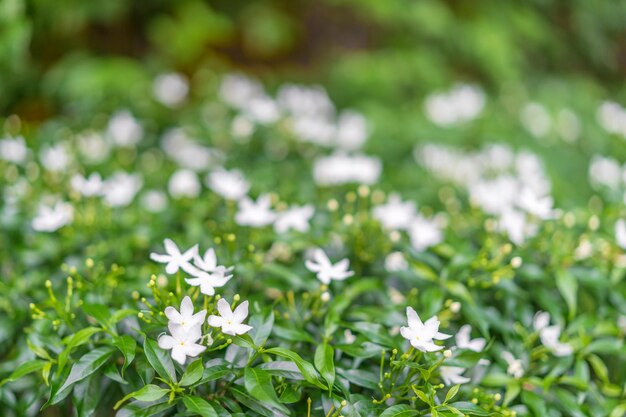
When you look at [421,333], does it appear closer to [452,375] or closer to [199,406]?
[452,375]

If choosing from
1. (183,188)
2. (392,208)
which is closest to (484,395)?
(392,208)

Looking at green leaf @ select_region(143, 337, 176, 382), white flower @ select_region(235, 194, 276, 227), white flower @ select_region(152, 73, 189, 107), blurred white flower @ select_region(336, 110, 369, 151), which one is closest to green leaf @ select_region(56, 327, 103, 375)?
green leaf @ select_region(143, 337, 176, 382)

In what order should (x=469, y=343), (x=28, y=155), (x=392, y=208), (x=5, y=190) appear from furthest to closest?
1. (x=28, y=155)
2. (x=5, y=190)
3. (x=392, y=208)
4. (x=469, y=343)

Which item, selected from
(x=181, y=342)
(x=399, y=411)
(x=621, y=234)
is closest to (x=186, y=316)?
(x=181, y=342)

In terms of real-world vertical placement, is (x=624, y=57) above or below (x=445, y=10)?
below

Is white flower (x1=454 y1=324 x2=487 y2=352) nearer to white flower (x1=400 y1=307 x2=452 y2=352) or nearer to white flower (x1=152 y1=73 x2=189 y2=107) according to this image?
white flower (x1=400 y1=307 x2=452 y2=352)

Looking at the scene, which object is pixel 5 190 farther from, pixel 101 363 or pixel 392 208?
pixel 392 208

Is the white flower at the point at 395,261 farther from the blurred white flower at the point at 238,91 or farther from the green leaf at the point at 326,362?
the blurred white flower at the point at 238,91
